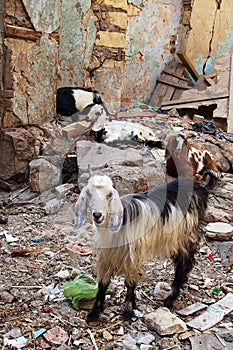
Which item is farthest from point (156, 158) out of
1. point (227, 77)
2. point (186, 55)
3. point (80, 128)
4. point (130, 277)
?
point (186, 55)

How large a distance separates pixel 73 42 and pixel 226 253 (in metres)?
4.52

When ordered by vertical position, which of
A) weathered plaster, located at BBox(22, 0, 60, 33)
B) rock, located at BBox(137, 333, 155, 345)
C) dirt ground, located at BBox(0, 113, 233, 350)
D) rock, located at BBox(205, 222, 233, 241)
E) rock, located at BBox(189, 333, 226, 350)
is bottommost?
dirt ground, located at BBox(0, 113, 233, 350)

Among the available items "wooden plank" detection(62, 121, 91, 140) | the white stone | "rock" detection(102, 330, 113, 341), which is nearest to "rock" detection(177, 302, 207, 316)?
"rock" detection(102, 330, 113, 341)

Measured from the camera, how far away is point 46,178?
4836 mm

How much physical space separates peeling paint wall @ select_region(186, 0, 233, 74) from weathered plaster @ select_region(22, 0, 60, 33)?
5.26 meters

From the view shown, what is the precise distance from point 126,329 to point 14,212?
2.17 m

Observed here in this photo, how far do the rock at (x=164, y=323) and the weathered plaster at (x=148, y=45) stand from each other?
21.2 feet

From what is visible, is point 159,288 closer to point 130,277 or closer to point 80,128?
point 130,277

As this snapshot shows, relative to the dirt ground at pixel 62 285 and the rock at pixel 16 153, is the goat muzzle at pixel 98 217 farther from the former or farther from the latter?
the rock at pixel 16 153

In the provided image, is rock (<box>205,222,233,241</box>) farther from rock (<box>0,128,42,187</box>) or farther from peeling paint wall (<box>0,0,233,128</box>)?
peeling paint wall (<box>0,0,233,128</box>)

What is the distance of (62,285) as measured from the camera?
10.5ft

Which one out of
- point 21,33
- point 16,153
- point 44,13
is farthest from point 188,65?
point 16,153

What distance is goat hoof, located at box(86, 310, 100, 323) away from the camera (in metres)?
2.80

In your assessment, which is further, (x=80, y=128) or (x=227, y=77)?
(x=227, y=77)
